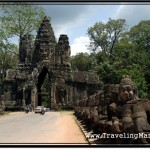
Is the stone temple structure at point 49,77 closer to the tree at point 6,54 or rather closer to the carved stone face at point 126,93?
the tree at point 6,54

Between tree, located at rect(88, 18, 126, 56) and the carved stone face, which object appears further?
tree, located at rect(88, 18, 126, 56)

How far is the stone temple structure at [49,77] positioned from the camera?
163 ft

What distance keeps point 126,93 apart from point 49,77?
4093 cm

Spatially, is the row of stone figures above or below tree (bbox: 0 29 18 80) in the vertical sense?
below

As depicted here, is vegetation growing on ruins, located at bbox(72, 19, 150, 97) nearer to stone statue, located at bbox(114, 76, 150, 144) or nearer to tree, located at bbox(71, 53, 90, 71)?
tree, located at bbox(71, 53, 90, 71)

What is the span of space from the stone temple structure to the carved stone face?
128ft

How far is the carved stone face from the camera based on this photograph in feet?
33.0

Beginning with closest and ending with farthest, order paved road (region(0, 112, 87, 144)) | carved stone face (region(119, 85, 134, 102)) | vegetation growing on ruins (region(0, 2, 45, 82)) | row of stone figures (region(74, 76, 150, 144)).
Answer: row of stone figures (region(74, 76, 150, 144)), carved stone face (region(119, 85, 134, 102)), paved road (region(0, 112, 87, 144)), vegetation growing on ruins (region(0, 2, 45, 82))

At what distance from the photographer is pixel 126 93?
1006 centimetres

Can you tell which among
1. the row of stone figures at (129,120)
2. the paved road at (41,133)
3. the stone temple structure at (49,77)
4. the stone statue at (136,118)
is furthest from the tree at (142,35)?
the stone statue at (136,118)

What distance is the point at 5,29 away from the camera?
148 feet

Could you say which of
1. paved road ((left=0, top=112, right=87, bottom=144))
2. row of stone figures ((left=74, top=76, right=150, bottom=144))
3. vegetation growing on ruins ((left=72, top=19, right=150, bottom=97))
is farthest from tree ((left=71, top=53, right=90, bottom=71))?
row of stone figures ((left=74, top=76, right=150, bottom=144))

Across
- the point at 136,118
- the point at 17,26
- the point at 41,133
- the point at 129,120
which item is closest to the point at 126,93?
the point at 129,120

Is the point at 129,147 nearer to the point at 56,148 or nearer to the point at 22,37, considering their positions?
the point at 56,148
